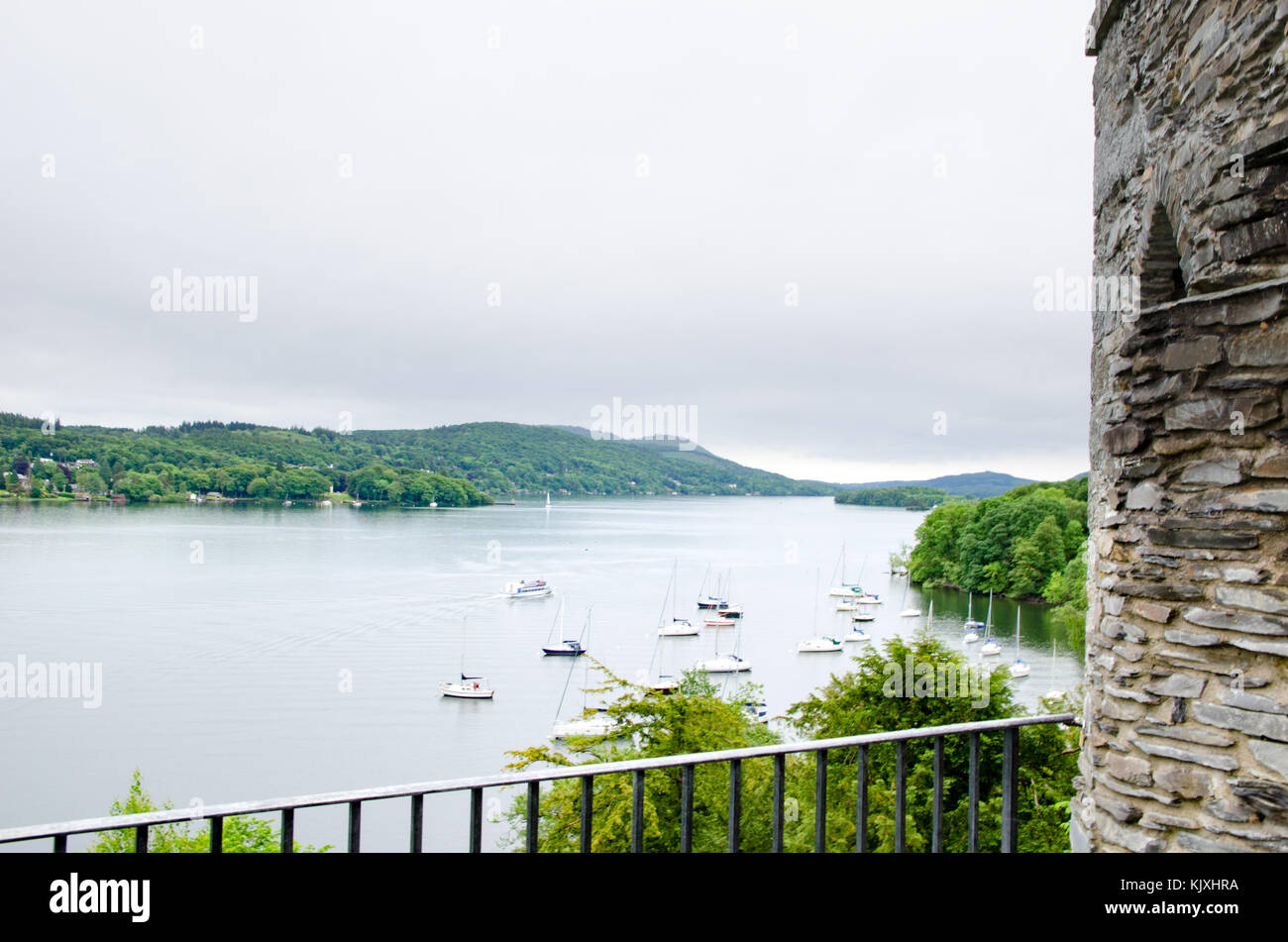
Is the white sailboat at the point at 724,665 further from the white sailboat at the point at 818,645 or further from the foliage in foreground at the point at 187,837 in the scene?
the foliage in foreground at the point at 187,837

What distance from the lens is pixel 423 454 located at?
146 metres

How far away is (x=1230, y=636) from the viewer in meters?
2.70

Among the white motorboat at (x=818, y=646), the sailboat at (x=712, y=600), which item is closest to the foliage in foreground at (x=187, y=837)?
the white motorboat at (x=818, y=646)

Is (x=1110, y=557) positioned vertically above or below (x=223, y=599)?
above

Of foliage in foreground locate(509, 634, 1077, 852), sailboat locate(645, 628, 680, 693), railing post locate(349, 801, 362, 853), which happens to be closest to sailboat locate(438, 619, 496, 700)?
sailboat locate(645, 628, 680, 693)

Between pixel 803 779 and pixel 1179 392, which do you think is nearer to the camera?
pixel 1179 392

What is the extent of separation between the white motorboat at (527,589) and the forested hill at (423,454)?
79.4 meters

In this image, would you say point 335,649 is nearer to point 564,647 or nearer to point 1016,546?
point 564,647

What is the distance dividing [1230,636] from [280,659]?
3780 cm

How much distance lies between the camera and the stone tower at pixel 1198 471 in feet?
8.55

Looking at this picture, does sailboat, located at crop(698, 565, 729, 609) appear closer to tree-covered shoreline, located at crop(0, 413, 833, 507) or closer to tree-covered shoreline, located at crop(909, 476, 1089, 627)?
tree-covered shoreline, located at crop(909, 476, 1089, 627)

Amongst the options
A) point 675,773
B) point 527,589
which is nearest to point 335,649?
point 527,589

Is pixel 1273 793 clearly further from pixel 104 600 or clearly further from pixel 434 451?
pixel 434 451
